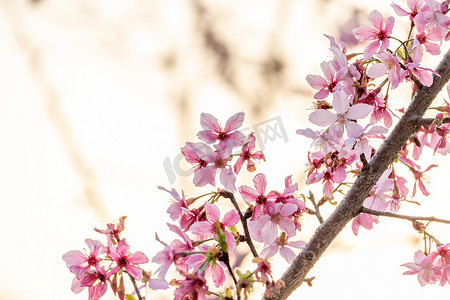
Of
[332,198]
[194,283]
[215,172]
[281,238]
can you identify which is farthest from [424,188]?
[194,283]

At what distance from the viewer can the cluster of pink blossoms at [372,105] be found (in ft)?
2.89

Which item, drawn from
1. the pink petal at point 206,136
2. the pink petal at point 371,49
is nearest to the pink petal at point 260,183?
the pink petal at point 206,136

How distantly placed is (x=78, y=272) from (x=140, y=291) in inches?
4.9

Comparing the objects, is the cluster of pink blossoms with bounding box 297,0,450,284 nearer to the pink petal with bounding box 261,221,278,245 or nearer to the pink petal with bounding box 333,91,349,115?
the pink petal with bounding box 333,91,349,115

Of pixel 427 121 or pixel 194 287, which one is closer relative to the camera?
pixel 194 287

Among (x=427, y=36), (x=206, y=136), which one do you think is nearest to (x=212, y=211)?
(x=206, y=136)

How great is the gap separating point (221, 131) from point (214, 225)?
0.16m

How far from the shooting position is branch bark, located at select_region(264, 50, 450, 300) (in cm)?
86

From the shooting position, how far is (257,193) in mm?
893

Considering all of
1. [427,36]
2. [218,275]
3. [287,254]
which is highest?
[427,36]

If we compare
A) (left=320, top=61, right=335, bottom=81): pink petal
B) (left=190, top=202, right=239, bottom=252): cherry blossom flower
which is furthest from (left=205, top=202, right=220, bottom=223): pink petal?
(left=320, top=61, right=335, bottom=81): pink petal

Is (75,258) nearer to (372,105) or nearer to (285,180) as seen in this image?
(285,180)

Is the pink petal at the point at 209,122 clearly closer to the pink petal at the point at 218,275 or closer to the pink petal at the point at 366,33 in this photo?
the pink petal at the point at 218,275

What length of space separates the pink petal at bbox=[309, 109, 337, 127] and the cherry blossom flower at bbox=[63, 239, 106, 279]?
439 mm
